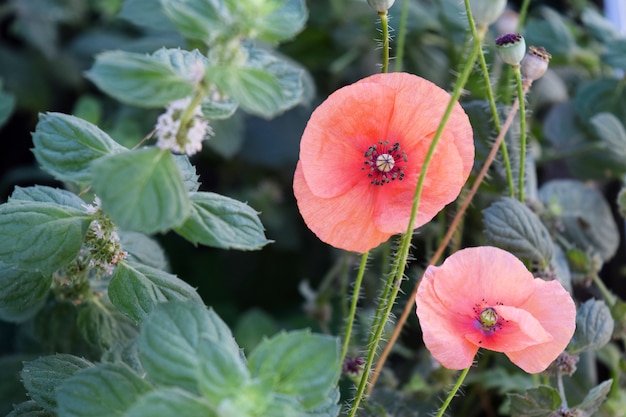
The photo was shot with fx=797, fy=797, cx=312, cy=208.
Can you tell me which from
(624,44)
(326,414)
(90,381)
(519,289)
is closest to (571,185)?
(624,44)

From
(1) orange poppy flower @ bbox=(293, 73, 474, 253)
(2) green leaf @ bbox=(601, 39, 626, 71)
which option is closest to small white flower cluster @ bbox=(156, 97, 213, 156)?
(1) orange poppy flower @ bbox=(293, 73, 474, 253)

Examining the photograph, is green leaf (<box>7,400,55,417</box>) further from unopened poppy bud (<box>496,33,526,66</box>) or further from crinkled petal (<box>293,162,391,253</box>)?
unopened poppy bud (<box>496,33,526,66</box>)

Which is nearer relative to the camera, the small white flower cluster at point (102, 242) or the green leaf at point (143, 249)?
the small white flower cluster at point (102, 242)

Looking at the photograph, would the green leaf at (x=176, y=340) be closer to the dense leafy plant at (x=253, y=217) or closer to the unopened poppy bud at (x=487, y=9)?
the dense leafy plant at (x=253, y=217)

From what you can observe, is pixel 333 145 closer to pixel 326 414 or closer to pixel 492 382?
pixel 326 414

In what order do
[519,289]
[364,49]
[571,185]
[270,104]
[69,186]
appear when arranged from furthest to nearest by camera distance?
[364,49] < [571,185] < [69,186] < [519,289] < [270,104]

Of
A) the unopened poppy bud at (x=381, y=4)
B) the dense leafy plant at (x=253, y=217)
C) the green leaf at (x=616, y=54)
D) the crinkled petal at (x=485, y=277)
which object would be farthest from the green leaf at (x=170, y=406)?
the green leaf at (x=616, y=54)

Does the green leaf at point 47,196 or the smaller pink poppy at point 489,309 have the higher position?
the smaller pink poppy at point 489,309

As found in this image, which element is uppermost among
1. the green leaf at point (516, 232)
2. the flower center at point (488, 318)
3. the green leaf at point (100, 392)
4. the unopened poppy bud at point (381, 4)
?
the unopened poppy bud at point (381, 4)
